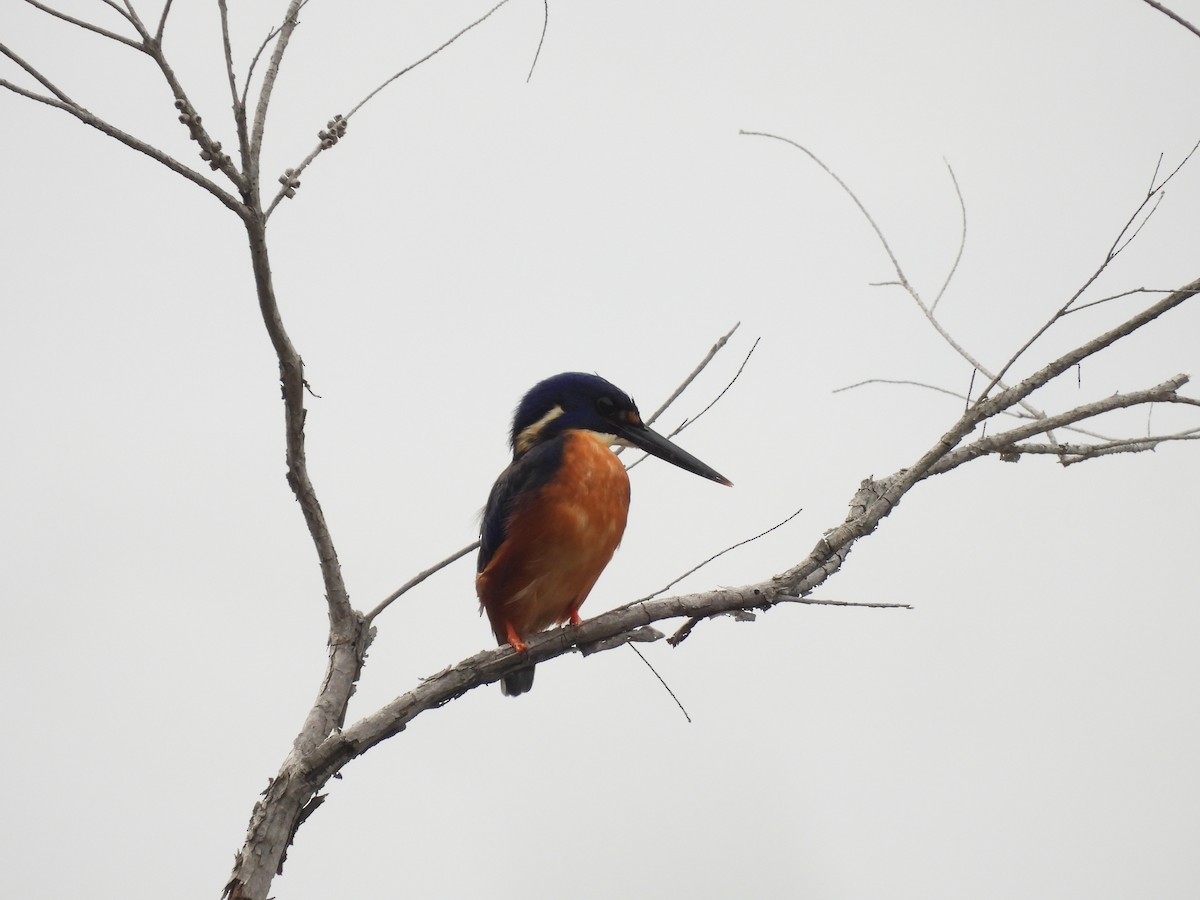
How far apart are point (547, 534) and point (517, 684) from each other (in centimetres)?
61

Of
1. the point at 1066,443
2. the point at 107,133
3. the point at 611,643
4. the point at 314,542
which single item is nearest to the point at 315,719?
the point at 314,542

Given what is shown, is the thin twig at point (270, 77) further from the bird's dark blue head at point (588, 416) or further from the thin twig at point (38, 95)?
the bird's dark blue head at point (588, 416)

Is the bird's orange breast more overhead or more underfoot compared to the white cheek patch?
more underfoot

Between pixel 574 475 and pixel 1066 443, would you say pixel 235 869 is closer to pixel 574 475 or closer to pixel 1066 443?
pixel 574 475

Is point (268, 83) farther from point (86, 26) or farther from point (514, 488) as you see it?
point (514, 488)

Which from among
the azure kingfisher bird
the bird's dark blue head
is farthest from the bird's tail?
the bird's dark blue head

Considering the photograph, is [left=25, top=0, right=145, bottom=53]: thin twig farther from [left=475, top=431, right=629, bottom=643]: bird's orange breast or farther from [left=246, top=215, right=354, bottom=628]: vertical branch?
[left=475, top=431, right=629, bottom=643]: bird's orange breast

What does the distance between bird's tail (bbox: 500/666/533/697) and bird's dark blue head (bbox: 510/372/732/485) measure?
3.20ft

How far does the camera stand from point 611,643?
3.65 m

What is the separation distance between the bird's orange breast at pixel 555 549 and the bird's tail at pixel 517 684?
0.52 feet

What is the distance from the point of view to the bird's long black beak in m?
4.96

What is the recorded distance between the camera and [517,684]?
14.6 feet

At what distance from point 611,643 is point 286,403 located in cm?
124

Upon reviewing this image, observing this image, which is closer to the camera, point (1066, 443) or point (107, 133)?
point (107, 133)
